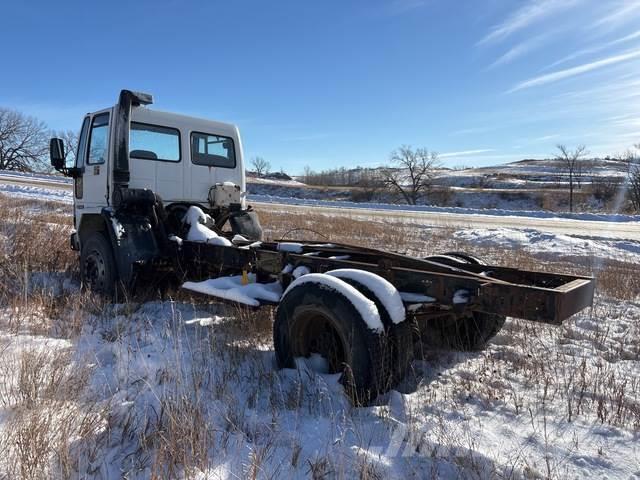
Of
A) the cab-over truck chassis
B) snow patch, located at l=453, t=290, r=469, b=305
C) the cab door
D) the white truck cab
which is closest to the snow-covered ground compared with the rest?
the cab-over truck chassis

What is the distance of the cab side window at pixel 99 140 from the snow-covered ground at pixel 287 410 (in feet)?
7.60

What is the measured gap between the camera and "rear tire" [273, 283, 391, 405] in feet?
9.04

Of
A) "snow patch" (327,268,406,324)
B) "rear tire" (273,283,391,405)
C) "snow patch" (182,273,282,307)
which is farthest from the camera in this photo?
"snow patch" (182,273,282,307)

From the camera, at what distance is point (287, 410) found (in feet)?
9.12

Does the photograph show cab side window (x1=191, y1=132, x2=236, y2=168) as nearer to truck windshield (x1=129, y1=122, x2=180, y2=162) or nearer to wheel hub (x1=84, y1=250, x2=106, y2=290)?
truck windshield (x1=129, y1=122, x2=180, y2=162)

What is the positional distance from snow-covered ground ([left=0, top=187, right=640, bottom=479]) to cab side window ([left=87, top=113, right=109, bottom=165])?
232 centimetres

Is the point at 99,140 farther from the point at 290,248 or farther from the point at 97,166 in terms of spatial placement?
the point at 290,248

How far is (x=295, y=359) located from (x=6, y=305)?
3.52 m

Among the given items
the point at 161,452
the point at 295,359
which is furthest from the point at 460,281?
the point at 161,452

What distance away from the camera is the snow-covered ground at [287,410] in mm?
2207

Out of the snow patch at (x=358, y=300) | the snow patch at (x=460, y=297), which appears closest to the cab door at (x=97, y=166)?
the snow patch at (x=358, y=300)

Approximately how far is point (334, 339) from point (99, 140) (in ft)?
14.6

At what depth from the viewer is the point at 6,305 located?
4.79 m

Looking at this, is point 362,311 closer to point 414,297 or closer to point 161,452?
point 414,297
